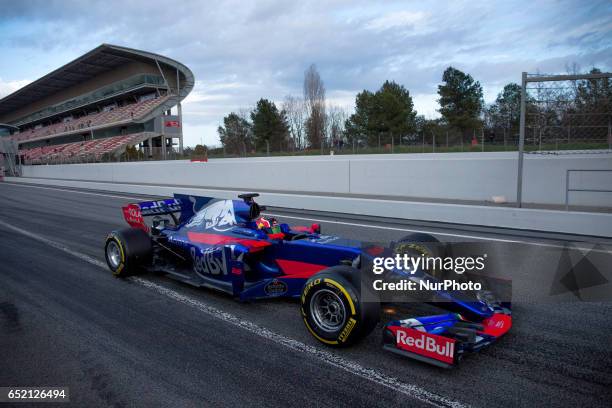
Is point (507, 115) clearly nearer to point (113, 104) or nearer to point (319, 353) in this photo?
point (319, 353)

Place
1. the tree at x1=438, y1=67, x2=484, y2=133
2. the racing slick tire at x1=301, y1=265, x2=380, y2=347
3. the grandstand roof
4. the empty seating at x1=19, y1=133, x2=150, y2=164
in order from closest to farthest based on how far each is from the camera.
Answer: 1. the racing slick tire at x1=301, y1=265, x2=380, y2=347
2. the tree at x1=438, y1=67, x2=484, y2=133
3. the empty seating at x1=19, y1=133, x2=150, y2=164
4. the grandstand roof

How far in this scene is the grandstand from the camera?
4838cm

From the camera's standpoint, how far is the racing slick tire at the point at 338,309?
3379 mm

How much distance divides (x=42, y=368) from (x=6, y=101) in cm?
9662

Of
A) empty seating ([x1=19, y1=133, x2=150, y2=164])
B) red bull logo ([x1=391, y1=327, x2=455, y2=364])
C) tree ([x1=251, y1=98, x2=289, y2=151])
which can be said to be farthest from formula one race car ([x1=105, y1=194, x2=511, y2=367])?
tree ([x1=251, y1=98, x2=289, y2=151])

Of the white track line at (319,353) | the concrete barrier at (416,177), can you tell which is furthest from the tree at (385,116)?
the white track line at (319,353)

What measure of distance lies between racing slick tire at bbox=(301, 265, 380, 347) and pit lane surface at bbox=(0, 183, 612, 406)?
16cm

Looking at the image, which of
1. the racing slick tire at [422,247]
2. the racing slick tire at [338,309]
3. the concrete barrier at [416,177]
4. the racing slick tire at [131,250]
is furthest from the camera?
the concrete barrier at [416,177]

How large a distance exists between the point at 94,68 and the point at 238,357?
62805mm

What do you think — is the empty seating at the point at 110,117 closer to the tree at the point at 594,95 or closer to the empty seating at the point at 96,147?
the empty seating at the point at 96,147

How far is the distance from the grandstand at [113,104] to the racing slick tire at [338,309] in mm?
38576

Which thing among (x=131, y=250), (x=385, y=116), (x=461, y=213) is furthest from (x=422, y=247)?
(x=385, y=116)

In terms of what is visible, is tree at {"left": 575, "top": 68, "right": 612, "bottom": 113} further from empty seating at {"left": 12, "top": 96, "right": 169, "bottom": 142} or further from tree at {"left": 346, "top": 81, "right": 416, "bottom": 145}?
empty seating at {"left": 12, "top": 96, "right": 169, "bottom": 142}

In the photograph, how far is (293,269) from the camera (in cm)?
442
